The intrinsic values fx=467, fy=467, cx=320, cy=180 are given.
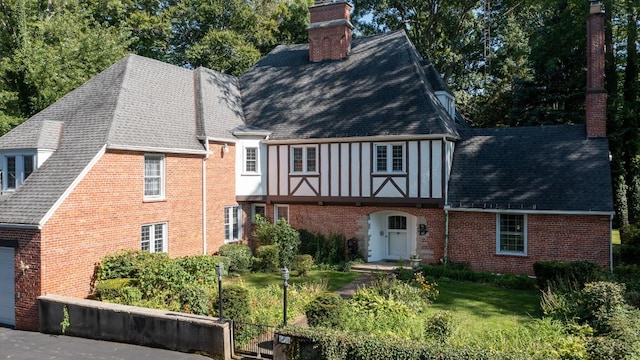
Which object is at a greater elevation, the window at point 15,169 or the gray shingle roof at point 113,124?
the gray shingle roof at point 113,124

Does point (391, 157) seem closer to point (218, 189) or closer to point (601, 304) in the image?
point (218, 189)

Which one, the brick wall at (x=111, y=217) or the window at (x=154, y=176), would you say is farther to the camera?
the window at (x=154, y=176)

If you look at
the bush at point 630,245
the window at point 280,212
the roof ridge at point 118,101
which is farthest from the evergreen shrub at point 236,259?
the bush at point 630,245

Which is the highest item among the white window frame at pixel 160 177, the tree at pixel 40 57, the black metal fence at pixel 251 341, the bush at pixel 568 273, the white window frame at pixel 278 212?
the tree at pixel 40 57

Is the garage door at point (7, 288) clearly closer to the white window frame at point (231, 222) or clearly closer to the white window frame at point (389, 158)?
the white window frame at point (231, 222)

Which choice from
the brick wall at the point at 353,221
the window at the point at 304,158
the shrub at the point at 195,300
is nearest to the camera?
the shrub at the point at 195,300

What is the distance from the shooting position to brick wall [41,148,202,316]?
14.3 meters

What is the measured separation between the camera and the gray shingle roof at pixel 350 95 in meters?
20.8

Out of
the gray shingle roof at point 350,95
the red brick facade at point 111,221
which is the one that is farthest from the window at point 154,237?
the gray shingle roof at point 350,95

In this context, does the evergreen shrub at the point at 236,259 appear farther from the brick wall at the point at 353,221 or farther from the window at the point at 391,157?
the window at the point at 391,157

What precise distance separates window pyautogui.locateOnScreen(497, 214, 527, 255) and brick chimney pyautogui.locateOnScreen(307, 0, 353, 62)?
39.7 feet

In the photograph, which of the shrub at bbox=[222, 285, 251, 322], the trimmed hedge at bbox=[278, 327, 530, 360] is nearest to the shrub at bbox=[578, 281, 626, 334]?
the trimmed hedge at bbox=[278, 327, 530, 360]

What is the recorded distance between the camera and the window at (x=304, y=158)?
2236 cm

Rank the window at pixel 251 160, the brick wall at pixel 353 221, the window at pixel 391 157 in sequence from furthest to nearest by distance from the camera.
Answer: the window at pixel 251 160
the window at pixel 391 157
the brick wall at pixel 353 221
